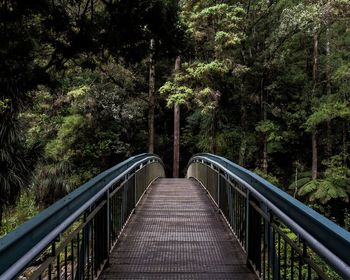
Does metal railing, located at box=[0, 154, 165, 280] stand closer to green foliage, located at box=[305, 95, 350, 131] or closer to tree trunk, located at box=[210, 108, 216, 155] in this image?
green foliage, located at box=[305, 95, 350, 131]

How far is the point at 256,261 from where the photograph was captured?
199 inches

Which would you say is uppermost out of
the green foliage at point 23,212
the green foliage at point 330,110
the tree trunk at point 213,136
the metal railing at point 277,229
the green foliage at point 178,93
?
the green foliage at point 178,93

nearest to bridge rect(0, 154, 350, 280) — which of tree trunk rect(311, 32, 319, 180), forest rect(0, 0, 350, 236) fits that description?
forest rect(0, 0, 350, 236)

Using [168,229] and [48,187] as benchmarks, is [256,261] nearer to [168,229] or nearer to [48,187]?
[168,229]

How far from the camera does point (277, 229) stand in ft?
13.3

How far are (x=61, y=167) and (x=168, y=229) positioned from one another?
932 centimetres

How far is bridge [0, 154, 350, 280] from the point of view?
2.55 metres

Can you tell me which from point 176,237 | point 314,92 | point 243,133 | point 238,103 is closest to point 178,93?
point 243,133

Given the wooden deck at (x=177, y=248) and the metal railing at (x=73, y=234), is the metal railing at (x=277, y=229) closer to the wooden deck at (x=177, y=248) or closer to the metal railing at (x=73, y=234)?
the wooden deck at (x=177, y=248)

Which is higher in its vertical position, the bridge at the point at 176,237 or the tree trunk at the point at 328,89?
the tree trunk at the point at 328,89

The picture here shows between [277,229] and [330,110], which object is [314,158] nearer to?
[330,110]

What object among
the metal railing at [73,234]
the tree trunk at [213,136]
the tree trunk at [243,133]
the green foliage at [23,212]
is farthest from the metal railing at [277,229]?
the tree trunk at [213,136]

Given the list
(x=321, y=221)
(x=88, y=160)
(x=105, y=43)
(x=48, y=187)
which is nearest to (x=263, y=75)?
(x=88, y=160)

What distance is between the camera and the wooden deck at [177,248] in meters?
5.13
